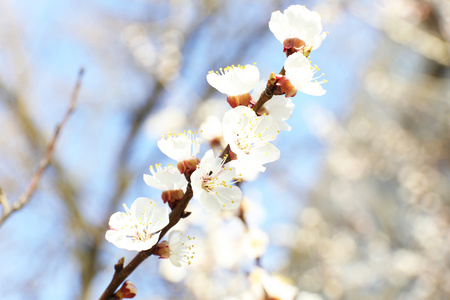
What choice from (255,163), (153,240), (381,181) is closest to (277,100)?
(255,163)

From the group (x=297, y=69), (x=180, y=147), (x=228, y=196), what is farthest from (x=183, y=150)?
(x=297, y=69)

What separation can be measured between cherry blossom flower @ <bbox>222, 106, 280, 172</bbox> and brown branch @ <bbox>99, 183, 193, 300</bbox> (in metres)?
0.11

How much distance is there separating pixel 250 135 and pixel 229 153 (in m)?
0.05

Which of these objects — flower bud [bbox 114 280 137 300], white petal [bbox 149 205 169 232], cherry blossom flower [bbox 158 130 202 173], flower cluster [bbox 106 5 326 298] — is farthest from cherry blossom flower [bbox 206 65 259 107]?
flower bud [bbox 114 280 137 300]

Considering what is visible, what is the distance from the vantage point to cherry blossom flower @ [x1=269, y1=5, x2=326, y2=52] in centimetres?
64

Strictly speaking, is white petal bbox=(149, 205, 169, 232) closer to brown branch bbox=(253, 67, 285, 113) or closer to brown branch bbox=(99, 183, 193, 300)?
brown branch bbox=(99, 183, 193, 300)

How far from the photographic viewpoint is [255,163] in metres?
0.60

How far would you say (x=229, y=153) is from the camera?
61 centimetres

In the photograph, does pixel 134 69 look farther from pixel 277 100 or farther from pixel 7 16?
pixel 277 100

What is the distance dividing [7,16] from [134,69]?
114 centimetres

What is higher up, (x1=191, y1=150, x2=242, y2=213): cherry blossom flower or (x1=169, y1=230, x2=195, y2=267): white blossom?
(x1=191, y1=150, x2=242, y2=213): cherry blossom flower

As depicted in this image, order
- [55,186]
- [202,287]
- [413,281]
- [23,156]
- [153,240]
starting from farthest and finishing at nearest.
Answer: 1. [413,281]
2. [23,156]
3. [202,287]
4. [55,186]
5. [153,240]

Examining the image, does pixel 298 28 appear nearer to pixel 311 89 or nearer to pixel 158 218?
pixel 311 89

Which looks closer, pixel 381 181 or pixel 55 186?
pixel 55 186
